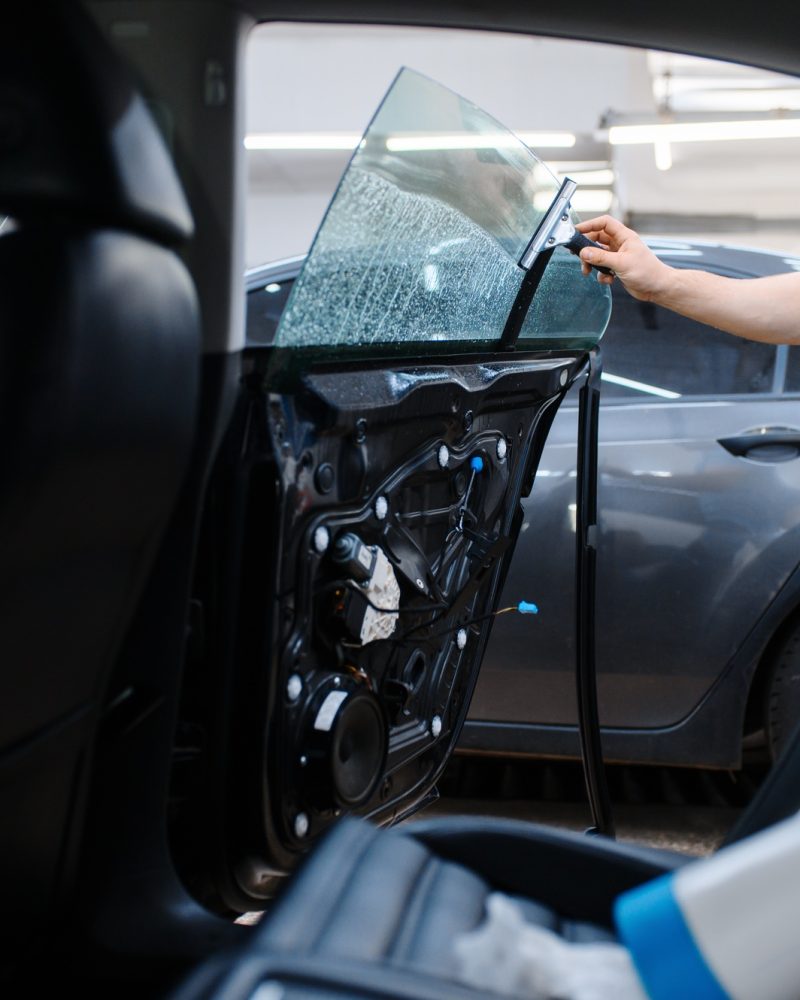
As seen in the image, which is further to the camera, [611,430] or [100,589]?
[611,430]

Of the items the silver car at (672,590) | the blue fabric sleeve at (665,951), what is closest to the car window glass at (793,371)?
the silver car at (672,590)

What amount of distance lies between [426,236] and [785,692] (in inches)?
60.7

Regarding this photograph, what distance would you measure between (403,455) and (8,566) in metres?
0.62

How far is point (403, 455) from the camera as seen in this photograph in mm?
1410

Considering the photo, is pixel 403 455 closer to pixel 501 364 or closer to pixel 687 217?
pixel 501 364

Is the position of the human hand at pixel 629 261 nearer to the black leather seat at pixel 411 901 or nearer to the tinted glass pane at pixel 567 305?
the tinted glass pane at pixel 567 305

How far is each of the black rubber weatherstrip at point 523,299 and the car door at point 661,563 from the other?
890 millimetres

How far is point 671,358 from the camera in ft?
8.76

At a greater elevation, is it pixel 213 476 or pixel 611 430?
pixel 213 476

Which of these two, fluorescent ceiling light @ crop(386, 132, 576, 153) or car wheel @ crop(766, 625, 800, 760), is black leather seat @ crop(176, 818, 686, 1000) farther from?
car wheel @ crop(766, 625, 800, 760)

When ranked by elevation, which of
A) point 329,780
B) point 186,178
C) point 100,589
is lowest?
point 329,780

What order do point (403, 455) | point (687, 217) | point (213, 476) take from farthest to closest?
point (687, 217), point (403, 455), point (213, 476)

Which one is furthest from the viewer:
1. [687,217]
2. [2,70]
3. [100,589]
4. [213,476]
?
[687,217]

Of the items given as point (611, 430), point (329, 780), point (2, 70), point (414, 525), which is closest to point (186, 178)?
point (2, 70)
